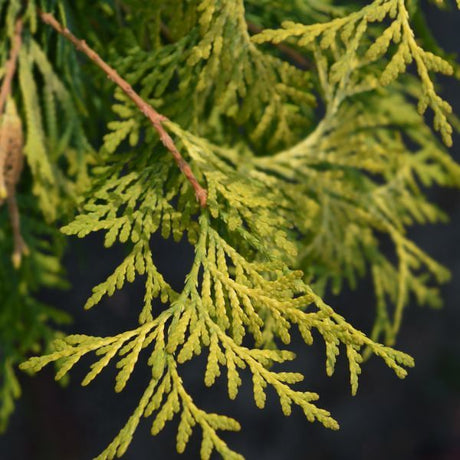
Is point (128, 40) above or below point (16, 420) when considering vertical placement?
above

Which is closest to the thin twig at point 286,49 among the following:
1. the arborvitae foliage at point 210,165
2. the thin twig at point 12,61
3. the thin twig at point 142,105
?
the arborvitae foliage at point 210,165

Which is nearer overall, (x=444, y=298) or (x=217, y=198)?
(x=217, y=198)

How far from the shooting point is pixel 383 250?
291 inches

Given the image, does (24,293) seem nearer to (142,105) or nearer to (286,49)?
(142,105)

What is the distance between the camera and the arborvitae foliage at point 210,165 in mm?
1767

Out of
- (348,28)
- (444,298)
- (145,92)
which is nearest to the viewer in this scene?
(348,28)

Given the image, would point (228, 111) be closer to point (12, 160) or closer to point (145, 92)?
point (145, 92)

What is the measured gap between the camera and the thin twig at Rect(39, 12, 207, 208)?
6.42ft

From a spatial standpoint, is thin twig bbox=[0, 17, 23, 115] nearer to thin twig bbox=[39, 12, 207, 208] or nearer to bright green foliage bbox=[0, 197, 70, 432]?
thin twig bbox=[39, 12, 207, 208]

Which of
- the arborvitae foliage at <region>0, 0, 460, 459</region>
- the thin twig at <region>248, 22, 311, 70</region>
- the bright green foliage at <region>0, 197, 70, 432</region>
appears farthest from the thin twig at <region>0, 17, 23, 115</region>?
the thin twig at <region>248, 22, 311, 70</region>

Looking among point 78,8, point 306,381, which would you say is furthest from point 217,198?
point 306,381

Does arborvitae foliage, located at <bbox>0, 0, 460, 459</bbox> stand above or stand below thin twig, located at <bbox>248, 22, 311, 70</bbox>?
below

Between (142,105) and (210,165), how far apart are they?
32cm

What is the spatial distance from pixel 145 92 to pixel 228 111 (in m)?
0.36
